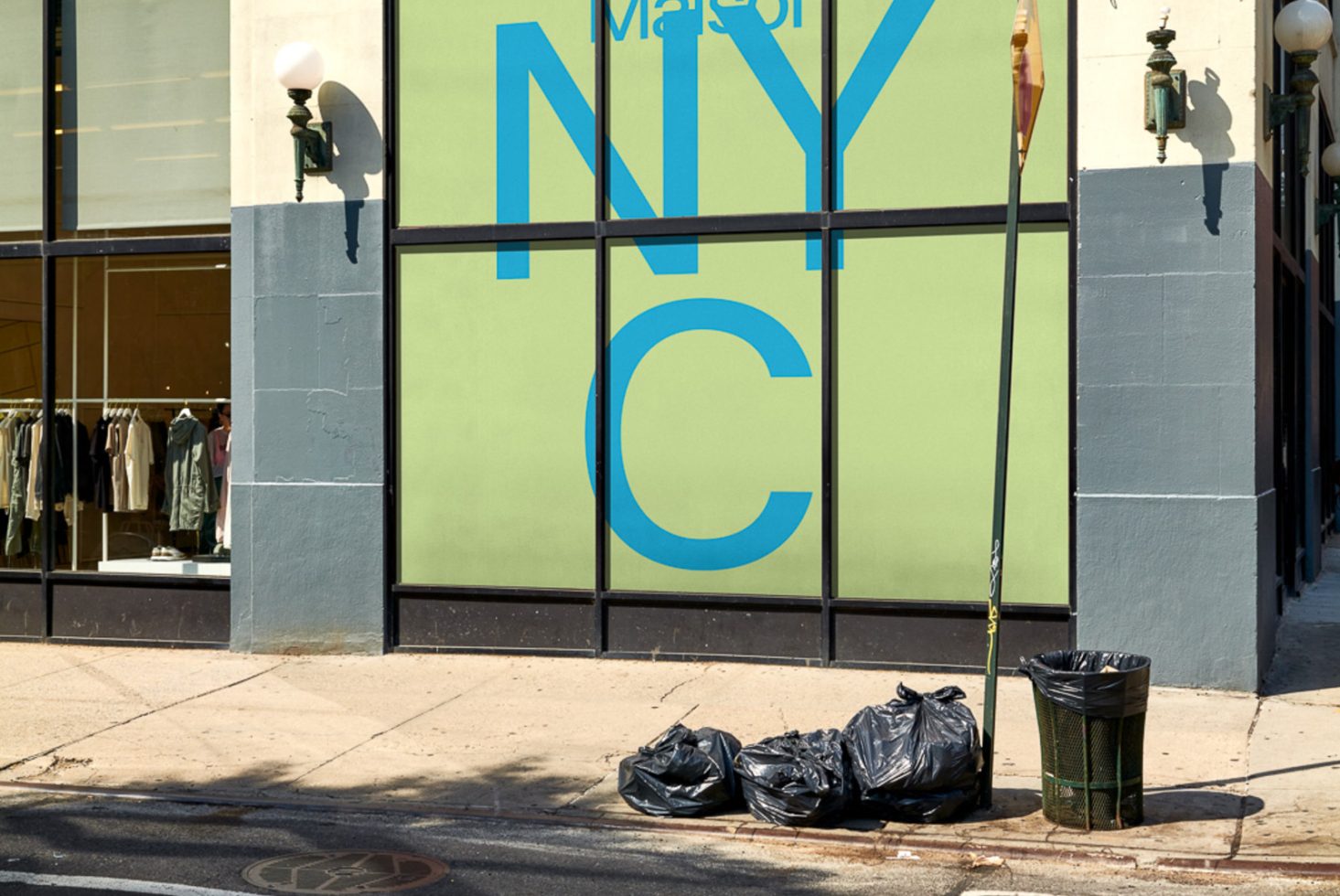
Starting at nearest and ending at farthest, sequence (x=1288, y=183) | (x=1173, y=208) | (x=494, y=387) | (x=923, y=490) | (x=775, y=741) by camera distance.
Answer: (x=775, y=741) → (x=1173, y=208) → (x=923, y=490) → (x=494, y=387) → (x=1288, y=183)

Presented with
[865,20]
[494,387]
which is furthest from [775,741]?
[865,20]

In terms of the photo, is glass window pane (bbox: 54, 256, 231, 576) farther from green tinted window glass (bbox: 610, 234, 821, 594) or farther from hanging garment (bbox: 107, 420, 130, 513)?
green tinted window glass (bbox: 610, 234, 821, 594)

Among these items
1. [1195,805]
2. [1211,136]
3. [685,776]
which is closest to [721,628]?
[685,776]

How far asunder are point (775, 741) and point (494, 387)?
511cm

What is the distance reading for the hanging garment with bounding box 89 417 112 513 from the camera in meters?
13.4

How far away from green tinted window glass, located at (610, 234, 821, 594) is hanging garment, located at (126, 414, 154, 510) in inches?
165

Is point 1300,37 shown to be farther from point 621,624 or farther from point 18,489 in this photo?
point 18,489

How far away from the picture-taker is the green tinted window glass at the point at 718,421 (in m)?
11.8

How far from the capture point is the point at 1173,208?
10820mm

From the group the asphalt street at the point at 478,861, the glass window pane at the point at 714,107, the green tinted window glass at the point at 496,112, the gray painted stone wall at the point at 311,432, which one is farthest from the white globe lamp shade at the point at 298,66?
the asphalt street at the point at 478,861

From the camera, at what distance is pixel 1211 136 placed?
10.8 m

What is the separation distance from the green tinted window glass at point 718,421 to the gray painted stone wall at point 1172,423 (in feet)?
6.71

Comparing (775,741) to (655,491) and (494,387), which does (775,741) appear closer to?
(655,491)

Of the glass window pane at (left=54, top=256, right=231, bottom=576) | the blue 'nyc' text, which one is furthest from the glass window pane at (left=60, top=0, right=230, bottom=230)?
the blue 'nyc' text
